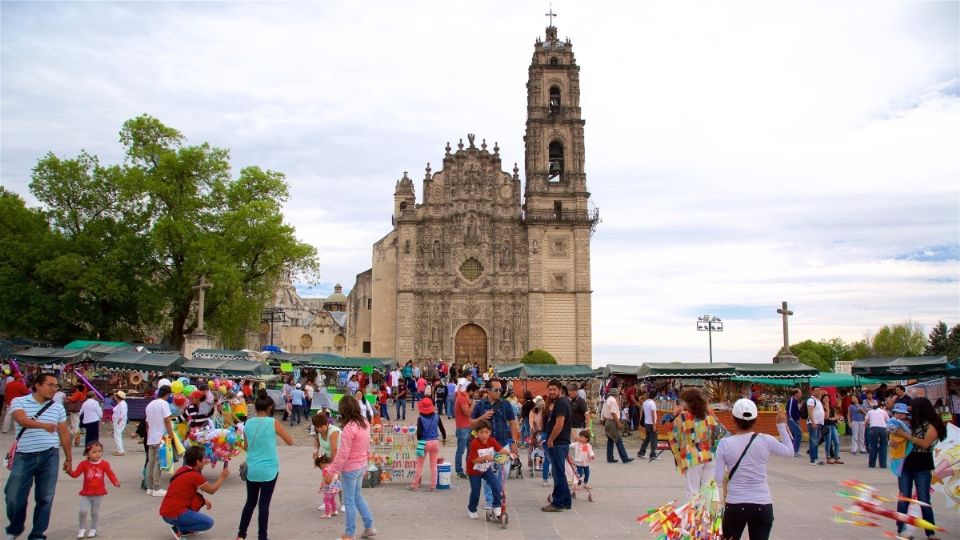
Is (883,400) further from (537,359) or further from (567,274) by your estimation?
(567,274)

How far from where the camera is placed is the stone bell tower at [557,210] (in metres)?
43.8

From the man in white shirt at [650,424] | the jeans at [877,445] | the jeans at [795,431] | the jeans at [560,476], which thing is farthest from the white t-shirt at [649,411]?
the jeans at [560,476]

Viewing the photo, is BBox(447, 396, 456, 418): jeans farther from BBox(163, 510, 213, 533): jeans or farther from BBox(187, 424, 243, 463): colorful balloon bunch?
BBox(163, 510, 213, 533): jeans

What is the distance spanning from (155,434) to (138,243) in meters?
26.2

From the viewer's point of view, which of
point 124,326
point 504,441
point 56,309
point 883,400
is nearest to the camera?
point 504,441

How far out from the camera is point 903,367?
21328 mm

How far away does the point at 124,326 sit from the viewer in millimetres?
37844

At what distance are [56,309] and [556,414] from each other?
31960 mm

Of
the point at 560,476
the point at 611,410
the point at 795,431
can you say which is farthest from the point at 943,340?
the point at 560,476

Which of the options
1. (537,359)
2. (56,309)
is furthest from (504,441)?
(56,309)

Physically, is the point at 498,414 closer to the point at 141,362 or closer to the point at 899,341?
the point at 141,362

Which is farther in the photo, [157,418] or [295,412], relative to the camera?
[295,412]

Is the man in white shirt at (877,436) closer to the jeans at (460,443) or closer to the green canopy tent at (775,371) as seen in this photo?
the green canopy tent at (775,371)

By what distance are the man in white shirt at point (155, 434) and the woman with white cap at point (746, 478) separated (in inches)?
325
